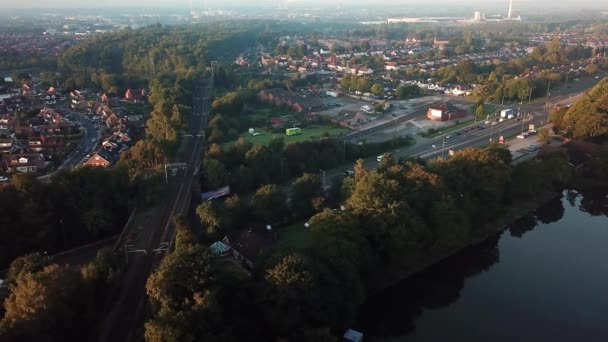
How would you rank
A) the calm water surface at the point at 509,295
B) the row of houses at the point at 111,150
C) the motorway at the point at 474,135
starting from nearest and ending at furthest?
the calm water surface at the point at 509,295
the row of houses at the point at 111,150
the motorway at the point at 474,135

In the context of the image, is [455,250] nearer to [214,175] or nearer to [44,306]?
[214,175]

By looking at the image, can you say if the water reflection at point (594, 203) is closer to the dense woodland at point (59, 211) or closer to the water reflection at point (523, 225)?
the water reflection at point (523, 225)

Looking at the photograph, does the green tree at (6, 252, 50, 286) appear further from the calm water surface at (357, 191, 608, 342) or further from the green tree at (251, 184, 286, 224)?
the calm water surface at (357, 191, 608, 342)

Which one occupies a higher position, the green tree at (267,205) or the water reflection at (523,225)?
the green tree at (267,205)

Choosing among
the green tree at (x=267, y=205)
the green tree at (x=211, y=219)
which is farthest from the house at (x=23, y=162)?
the green tree at (x=267, y=205)

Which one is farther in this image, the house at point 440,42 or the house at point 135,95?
the house at point 440,42
